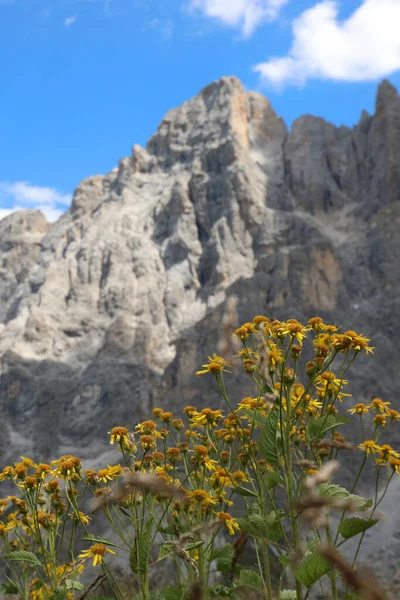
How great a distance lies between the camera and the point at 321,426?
4.60 meters

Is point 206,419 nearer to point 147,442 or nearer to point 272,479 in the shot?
point 147,442

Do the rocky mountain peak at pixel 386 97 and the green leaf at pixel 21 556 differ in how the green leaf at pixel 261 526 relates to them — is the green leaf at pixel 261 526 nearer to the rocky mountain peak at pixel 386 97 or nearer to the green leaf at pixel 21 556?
the green leaf at pixel 21 556

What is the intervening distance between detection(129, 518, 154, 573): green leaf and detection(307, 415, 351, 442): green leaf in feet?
5.36

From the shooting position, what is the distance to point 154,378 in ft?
350

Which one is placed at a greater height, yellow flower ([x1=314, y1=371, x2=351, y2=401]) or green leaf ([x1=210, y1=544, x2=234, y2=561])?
yellow flower ([x1=314, y1=371, x2=351, y2=401])

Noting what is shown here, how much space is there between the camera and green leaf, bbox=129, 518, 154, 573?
4309 millimetres

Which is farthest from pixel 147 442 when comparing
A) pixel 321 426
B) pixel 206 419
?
pixel 321 426

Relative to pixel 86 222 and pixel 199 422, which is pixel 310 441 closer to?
pixel 199 422

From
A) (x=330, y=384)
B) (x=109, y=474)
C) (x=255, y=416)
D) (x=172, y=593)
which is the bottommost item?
(x=172, y=593)

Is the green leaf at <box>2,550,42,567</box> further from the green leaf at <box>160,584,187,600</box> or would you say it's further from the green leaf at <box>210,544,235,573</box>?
the green leaf at <box>210,544,235,573</box>

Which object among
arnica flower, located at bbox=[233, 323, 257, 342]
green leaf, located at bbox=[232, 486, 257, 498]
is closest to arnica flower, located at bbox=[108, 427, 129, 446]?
green leaf, located at bbox=[232, 486, 257, 498]

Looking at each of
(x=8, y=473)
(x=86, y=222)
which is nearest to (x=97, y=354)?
(x=86, y=222)

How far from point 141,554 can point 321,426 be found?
1849 millimetres

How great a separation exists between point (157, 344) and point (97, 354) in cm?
1308
